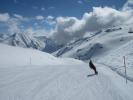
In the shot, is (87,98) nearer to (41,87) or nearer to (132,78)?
(41,87)

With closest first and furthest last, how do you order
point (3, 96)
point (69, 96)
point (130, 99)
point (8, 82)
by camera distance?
point (3, 96), point (69, 96), point (130, 99), point (8, 82)

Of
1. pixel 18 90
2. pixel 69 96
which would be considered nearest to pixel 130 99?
pixel 69 96

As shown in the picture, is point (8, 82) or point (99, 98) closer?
point (99, 98)

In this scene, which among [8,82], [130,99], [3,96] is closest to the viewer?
[3,96]

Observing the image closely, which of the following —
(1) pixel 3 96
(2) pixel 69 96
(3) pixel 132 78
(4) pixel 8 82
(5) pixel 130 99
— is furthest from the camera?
(3) pixel 132 78

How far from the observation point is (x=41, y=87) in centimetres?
1515

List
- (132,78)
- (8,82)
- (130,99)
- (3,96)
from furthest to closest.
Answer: (132,78) → (8,82) → (130,99) → (3,96)

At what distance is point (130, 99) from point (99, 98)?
2780 mm

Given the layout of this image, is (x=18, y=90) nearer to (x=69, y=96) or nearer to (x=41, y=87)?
(x=41, y=87)

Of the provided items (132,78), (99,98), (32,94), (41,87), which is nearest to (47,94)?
(32,94)

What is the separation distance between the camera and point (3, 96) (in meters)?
12.4

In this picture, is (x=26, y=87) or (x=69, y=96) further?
(x=26, y=87)

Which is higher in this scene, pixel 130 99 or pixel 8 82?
pixel 8 82

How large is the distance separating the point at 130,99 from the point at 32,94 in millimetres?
6952
